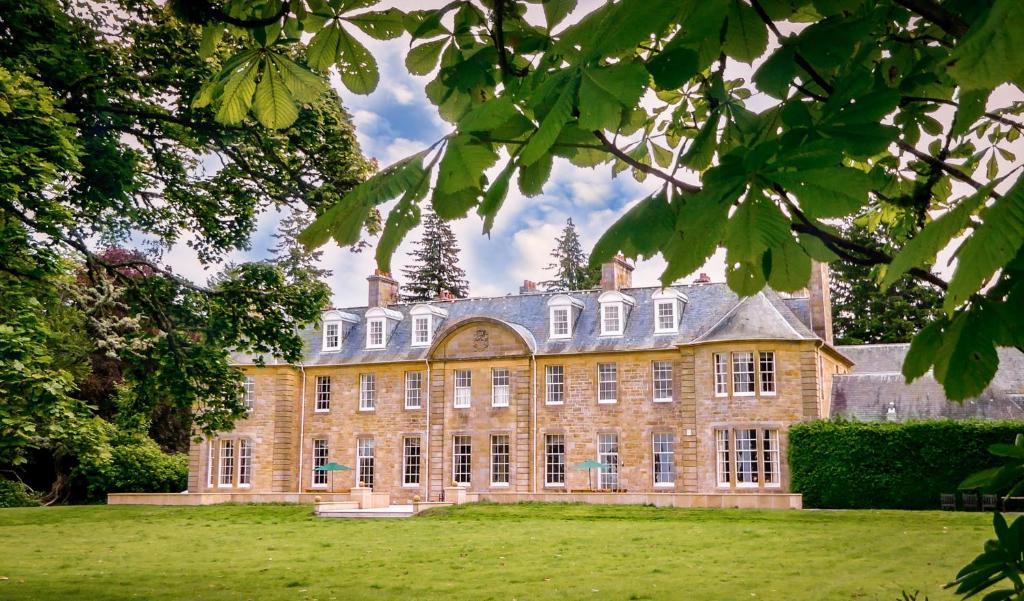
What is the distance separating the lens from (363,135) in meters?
14.9

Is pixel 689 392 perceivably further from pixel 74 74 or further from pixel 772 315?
pixel 74 74

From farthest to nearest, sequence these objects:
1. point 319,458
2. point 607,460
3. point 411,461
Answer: point 319,458 → point 411,461 → point 607,460

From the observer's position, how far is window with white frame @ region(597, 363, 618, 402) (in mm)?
31734

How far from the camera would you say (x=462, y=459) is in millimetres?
33906

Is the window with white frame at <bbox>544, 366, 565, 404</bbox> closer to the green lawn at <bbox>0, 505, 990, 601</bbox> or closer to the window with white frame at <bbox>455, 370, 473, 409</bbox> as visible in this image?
the window with white frame at <bbox>455, 370, 473, 409</bbox>

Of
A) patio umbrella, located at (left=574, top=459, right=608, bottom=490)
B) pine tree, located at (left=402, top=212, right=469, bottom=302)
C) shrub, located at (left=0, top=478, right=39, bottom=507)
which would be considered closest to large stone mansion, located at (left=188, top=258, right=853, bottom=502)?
patio umbrella, located at (left=574, top=459, right=608, bottom=490)

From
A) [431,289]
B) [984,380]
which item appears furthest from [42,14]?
[431,289]

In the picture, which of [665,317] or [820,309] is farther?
[665,317]

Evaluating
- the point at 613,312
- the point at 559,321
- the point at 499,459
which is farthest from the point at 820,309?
the point at 499,459

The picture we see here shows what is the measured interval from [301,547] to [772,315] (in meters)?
18.5

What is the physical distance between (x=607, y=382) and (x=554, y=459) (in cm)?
358

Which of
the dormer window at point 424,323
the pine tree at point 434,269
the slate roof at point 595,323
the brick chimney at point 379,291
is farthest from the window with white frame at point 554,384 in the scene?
the pine tree at point 434,269

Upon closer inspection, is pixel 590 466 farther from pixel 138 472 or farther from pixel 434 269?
pixel 434 269

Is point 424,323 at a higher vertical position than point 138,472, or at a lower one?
higher
